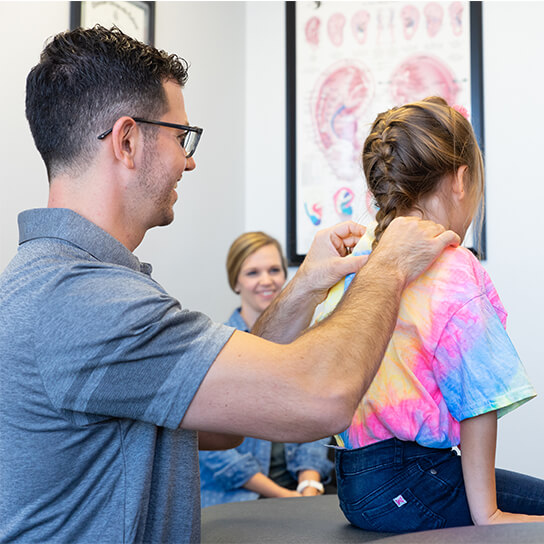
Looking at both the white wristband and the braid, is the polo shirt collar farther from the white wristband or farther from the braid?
the white wristband

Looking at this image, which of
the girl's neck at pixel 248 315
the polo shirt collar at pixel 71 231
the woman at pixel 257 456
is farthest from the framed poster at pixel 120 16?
the polo shirt collar at pixel 71 231

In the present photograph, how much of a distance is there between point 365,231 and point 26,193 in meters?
1.13

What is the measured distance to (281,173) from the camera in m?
3.32

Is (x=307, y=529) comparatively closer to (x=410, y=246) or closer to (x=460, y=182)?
(x=410, y=246)

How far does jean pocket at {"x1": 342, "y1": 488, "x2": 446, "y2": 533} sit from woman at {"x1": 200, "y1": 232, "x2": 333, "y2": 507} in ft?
3.70

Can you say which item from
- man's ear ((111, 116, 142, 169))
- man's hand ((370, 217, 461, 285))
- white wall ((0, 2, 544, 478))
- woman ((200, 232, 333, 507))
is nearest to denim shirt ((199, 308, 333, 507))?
woman ((200, 232, 333, 507))

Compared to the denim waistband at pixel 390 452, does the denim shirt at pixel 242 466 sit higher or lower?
lower

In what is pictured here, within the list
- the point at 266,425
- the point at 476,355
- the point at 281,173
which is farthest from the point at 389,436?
the point at 281,173

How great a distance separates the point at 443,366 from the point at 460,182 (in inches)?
16.0

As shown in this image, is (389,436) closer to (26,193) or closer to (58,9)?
(26,193)

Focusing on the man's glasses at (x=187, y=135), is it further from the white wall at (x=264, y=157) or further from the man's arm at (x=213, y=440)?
the white wall at (x=264, y=157)

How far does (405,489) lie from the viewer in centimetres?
127

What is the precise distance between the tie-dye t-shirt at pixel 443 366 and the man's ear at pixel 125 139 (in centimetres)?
58

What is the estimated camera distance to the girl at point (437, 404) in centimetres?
122
